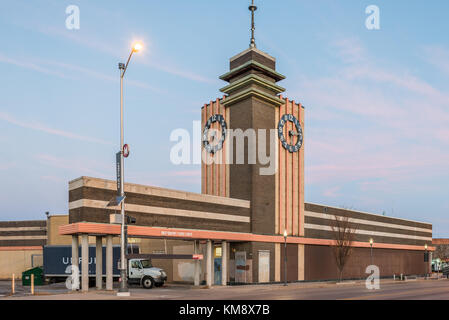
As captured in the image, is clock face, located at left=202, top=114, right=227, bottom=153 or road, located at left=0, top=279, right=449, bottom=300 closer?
road, located at left=0, top=279, right=449, bottom=300

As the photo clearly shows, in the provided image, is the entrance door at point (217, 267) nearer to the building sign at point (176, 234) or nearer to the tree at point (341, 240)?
the building sign at point (176, 234)

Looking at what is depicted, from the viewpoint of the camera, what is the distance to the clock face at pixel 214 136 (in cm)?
4856

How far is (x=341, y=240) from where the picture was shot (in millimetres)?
52281

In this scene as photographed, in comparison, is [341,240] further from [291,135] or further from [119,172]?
[119,172]

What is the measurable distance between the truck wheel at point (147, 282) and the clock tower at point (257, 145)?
12.3 meters

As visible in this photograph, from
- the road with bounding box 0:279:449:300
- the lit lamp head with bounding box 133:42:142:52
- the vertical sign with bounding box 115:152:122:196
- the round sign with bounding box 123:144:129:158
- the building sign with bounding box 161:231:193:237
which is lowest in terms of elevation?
the road with bounding box 0:279:449:300

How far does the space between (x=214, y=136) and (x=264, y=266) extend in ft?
49.0

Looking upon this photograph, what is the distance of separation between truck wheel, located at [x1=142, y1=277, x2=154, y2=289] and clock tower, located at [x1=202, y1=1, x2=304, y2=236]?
12320 mm

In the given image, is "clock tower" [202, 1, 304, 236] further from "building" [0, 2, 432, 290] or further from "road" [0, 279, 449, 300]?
"road" [0, 279, 449, 300]

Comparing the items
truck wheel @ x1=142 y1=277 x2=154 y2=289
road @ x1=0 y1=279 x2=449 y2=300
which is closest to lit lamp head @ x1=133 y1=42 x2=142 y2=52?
road @ x1=0 y1=279 x2=449 y2=300

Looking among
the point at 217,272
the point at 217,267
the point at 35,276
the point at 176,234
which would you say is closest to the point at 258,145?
the point at 217,267

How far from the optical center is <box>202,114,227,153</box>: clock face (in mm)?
48562
